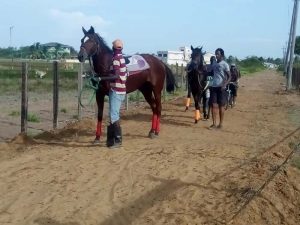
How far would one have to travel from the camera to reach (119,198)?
6.43 meters

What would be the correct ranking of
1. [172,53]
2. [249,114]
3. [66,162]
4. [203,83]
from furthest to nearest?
[172,53], [249,114], [203,83], [66,162]

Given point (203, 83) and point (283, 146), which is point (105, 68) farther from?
point (203, 83)

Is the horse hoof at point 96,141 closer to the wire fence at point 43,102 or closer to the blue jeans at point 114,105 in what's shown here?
the blue jeans at point 114,105

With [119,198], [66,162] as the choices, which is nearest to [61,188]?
[119,198]

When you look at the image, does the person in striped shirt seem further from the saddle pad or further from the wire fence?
the wire fence

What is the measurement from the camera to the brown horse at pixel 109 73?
383 inches

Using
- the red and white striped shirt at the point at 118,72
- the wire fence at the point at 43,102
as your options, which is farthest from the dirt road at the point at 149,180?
the red and white striped shirt at the point at 118,72

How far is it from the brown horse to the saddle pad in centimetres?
11

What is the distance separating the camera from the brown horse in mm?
9719

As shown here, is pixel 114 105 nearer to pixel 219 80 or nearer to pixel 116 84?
pixel 116 84

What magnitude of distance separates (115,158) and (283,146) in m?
3.68

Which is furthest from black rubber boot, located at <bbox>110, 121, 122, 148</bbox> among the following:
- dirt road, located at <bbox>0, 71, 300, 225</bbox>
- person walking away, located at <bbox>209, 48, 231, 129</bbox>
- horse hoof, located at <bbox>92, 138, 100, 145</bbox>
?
person walking away, located at <bbox>209, 48, 231, 129</bbox>

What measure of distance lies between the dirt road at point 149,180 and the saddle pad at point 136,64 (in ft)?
4.96

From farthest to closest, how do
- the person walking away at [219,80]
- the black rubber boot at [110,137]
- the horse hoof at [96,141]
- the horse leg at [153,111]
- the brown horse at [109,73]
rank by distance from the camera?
1. the person walking away at [219,80]
2. the horse leg at [153,111]
3. the horse hoof at [96,141]
4. the brown horse at [109,73]
5. the black rubber boot at [110,137]
